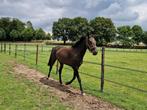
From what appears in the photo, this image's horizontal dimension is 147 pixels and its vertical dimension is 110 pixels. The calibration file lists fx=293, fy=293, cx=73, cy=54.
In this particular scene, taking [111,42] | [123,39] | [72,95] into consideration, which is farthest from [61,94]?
[123,39]

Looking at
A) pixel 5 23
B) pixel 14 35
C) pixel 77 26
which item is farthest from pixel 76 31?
pixel 5 23

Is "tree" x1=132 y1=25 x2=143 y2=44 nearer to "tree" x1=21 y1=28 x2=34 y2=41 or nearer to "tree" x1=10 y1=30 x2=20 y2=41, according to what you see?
"tree" x1=21 y1=28 x2=34 y2=41

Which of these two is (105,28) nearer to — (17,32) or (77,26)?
(77,26)

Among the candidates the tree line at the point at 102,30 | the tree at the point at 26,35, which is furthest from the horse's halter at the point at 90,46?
the tree at the point at 26,35

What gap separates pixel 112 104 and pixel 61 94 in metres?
1.68

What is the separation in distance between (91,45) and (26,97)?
96.7 inches

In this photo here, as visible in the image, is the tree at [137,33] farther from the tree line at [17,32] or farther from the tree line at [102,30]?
the tree line at [17,32]

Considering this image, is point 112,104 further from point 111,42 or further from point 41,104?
point 111,42

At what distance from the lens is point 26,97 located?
8070mm

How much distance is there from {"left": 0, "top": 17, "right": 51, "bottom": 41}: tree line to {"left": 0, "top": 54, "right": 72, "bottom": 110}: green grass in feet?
352

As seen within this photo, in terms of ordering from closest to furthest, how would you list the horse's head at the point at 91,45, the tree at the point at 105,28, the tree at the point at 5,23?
1. the horse's head at the point at 91,45
2. the tree at the point at 105,28
3. the tree at the point at 5,23

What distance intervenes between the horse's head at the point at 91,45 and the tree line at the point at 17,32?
109 meters

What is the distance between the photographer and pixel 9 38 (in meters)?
124

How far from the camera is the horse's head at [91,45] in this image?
28.6 feet
